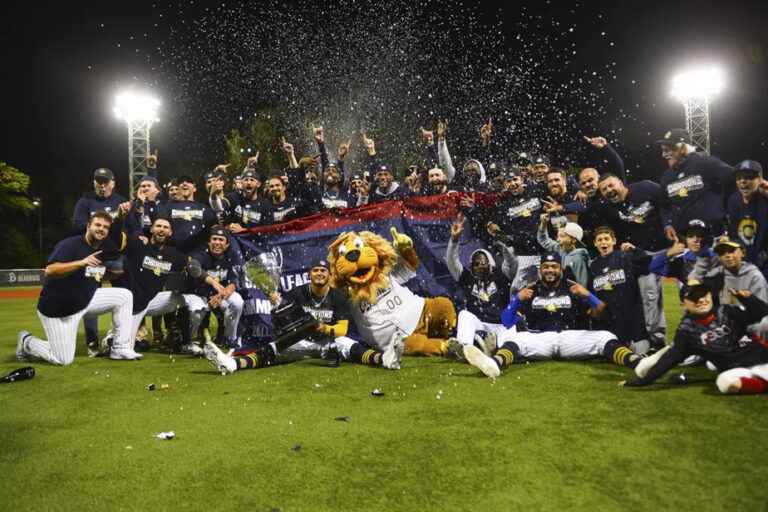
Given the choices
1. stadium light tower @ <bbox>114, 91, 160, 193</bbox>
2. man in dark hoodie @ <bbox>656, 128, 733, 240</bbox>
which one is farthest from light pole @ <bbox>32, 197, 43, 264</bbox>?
man in dark hoodie @ <bbox>656, 128, 733, 240</bbox>

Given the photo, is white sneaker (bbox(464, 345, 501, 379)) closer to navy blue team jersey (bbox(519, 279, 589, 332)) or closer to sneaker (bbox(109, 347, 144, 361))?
navy blue team jersey (bbox(519, 279, 589, 332))

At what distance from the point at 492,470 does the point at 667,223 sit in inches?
167

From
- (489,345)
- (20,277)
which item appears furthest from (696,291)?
(20,277)

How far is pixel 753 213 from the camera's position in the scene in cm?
518

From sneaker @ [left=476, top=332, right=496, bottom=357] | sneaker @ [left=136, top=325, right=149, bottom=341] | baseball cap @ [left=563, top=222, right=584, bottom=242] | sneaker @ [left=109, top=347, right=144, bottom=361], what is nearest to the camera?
sneaker @ [left=476, top=332, right=496, bottom=357]

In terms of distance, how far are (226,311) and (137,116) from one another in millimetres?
15818

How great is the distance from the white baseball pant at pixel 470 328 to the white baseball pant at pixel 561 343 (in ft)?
0.79

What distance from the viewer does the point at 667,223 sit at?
588cm

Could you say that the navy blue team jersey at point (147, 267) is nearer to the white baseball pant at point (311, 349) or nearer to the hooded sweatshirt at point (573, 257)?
the white baseball pant at point (311, 349)

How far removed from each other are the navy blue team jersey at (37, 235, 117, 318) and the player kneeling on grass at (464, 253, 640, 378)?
4.56 m

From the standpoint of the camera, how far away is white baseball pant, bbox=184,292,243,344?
6.96 meters

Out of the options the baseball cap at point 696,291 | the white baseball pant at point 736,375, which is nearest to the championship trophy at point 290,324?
the baseball cap at point 696,291

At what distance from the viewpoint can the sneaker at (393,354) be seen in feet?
17.6

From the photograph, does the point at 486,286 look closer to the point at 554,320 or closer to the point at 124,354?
the point at 554,320
